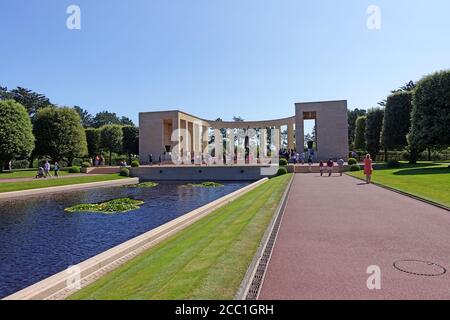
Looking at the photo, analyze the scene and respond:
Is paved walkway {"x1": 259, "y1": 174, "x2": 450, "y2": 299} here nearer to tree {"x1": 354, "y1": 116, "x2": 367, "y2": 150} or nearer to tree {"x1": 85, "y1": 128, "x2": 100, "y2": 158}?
tree {"x1": 354, "y1": 116, "x2": 367, "y2": 150}

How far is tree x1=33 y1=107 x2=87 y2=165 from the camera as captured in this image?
154ft

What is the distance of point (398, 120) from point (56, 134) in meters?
Result: 45.4

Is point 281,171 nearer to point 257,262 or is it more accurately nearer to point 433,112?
point 433,112

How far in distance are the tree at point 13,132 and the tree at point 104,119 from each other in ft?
315

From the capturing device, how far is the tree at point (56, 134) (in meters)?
47.0

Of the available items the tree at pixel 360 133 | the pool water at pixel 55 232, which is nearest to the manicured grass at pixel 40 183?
the pool water at pixel 55 232

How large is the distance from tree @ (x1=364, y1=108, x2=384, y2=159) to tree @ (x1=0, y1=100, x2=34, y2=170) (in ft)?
154

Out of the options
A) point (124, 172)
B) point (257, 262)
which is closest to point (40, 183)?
point (124, 172)

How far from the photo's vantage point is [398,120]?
41.2 meters

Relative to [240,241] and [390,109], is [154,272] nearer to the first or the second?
[240,241]

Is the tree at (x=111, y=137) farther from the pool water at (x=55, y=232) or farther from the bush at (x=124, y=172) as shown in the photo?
the pool water at (x=55, y=232)

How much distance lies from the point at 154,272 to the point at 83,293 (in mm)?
1291

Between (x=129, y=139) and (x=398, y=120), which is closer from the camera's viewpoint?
(x=398, y=120)
